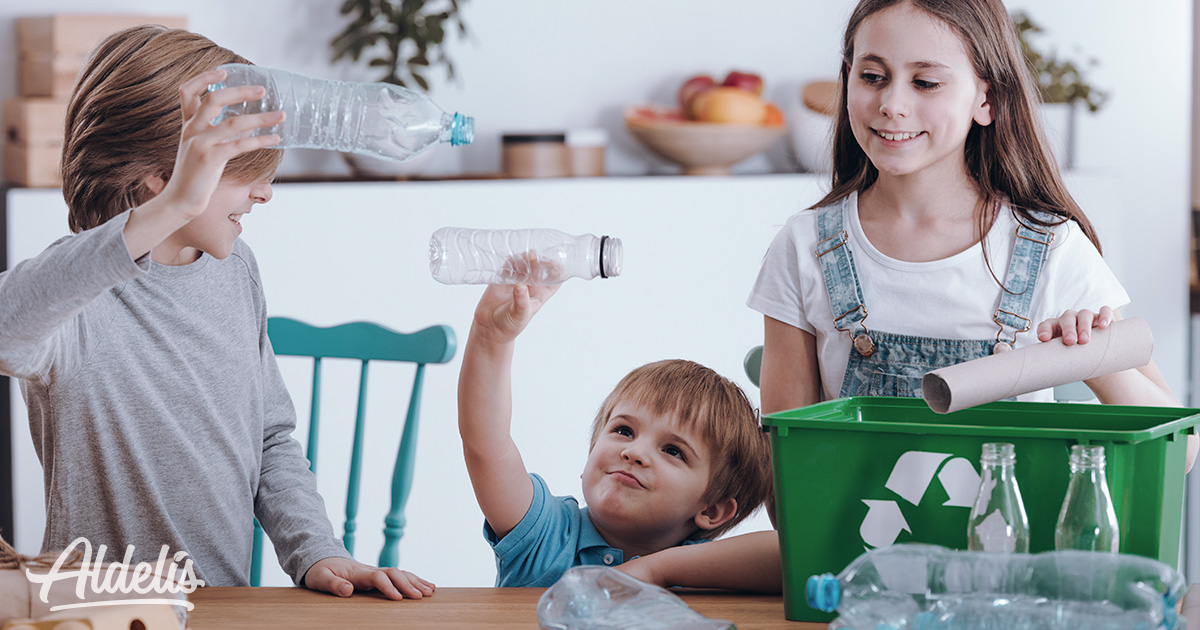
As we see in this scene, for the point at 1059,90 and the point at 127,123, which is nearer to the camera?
the point at 127,123

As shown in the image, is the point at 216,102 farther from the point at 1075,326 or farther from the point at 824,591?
the point at 1075,326

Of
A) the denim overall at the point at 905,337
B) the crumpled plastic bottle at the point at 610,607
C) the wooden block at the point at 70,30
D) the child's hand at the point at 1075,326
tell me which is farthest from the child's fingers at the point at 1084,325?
the wooden block at the point at 70,30

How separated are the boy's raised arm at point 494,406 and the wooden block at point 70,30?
4.98 feet

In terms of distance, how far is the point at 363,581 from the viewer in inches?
41.1

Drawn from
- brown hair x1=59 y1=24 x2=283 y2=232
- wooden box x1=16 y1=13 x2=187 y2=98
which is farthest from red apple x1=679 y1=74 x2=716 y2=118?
brown hair x1=59 y1=24 x2=283 y2=232

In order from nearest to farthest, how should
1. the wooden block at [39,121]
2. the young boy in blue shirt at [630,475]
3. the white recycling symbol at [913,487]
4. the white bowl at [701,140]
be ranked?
the white recycling symbol at [913,487] < the young boy in blue shirt at [630,475] < the wooden block at [39,121] < the white bowl at [701,140]

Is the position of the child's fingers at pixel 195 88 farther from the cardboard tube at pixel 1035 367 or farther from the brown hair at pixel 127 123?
the cardboard tube at pixel 1035 367

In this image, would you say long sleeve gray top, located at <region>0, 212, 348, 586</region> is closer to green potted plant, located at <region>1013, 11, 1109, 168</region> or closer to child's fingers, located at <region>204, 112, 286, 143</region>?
child's fingers, located at <region>204, 112, 286, 143</region>

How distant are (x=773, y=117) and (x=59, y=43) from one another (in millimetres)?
1601

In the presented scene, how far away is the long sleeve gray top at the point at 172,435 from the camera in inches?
47.7

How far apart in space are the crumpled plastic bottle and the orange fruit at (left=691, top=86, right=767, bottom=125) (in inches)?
73.4

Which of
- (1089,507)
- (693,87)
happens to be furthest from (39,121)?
(1089,507)

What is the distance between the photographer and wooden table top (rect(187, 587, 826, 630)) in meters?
0.93

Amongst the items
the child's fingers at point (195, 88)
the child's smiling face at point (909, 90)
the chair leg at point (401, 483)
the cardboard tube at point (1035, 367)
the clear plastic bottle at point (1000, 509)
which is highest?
the child's smiling face at point (909, 90)
